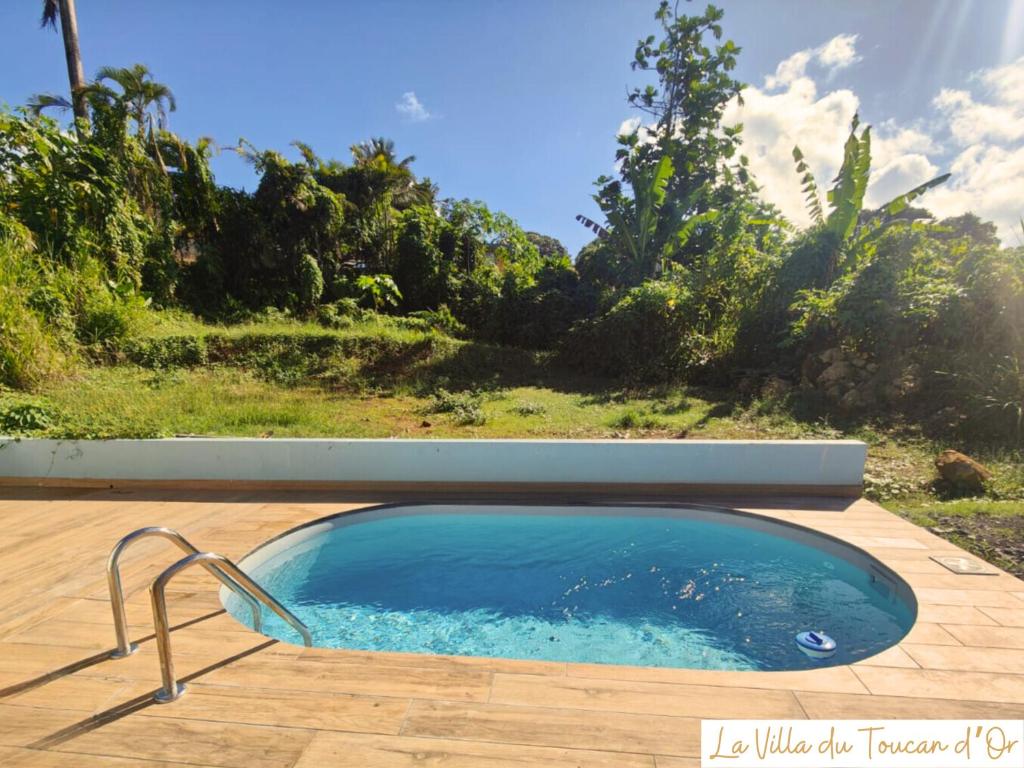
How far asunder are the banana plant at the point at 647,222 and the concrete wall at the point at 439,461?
8417 mm

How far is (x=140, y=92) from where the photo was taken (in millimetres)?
12016

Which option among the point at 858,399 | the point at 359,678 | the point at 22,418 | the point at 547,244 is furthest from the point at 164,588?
the point at 547,244

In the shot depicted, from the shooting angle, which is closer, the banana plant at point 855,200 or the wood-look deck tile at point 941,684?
the wood-look deck tile at point 941,684

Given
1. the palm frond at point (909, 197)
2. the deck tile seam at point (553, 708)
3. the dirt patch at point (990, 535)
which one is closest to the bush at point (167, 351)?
the deck tile seam at point (553, 708)

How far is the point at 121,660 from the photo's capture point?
230 centimetres

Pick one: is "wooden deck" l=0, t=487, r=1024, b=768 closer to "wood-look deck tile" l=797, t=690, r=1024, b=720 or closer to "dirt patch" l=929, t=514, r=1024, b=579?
"wood-look deck tile" l=797, t=690, r=1024, b=720

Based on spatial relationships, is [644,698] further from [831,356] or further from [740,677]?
[831,356]

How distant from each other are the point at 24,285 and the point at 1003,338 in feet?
51.6

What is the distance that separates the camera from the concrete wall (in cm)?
479

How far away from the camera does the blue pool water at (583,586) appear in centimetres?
331

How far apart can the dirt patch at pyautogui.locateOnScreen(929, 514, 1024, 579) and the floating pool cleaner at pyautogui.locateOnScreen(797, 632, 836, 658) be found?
1.60 m

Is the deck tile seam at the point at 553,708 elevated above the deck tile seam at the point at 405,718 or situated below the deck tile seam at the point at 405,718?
above

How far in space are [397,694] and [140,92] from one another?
16561mm

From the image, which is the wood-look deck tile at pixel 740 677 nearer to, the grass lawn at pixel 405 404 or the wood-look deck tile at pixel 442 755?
the wood-look deck tile at pixel 442 755
